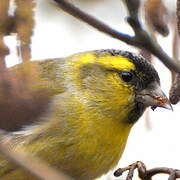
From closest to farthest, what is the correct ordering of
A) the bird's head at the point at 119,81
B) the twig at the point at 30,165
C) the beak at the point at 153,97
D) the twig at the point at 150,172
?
the twig at the point at 30,165 → the twig at the point at 150,172 → the beak at the point at 153,97 → the bird's head at the point at 119,81

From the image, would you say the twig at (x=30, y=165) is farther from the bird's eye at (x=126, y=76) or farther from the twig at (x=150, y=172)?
the bird's eye at (x=126, y=76)

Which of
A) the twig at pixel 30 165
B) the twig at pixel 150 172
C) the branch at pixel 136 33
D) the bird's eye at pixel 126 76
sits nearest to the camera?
the twig at pixel 30 165

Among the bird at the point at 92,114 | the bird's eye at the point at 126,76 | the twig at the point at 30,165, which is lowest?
the bird at the point at 92,114

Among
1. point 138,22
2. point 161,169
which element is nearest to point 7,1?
point 138,22

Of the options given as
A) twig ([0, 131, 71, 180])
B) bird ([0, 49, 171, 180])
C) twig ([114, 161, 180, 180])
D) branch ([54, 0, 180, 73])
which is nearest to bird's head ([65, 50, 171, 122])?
bird ([0, 49, 171, 180])

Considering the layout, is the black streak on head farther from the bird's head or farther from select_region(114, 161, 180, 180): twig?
select_region(114, 161, 180, 180): twig

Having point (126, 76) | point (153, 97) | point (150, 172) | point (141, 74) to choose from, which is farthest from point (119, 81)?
point (150, 172)

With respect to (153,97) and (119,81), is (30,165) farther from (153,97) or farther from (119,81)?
(119,81)

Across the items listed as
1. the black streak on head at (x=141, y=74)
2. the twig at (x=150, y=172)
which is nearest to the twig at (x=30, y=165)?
the twig at (x=150, y=172)
